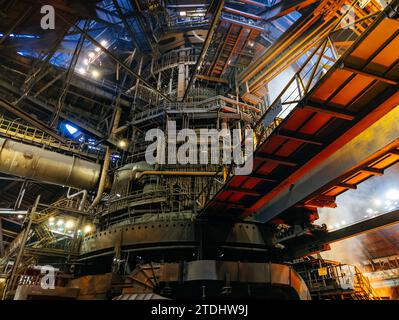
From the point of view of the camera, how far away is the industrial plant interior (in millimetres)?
6184

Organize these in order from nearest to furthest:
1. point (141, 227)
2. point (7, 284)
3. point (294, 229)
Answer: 1. point (294, 229)
2. point (7, 284)
3. point (141, 227)

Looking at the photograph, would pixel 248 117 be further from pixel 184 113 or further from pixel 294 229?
pixel 294 229

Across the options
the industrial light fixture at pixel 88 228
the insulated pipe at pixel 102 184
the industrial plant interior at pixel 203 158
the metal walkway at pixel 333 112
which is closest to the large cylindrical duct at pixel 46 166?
the industrial plant interior at pixel 203 158

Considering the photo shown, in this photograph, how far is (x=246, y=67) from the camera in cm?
2036

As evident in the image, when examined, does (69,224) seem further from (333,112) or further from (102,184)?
(333,112)

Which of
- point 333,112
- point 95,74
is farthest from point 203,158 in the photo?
point 95,74

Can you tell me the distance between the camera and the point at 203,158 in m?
15.5

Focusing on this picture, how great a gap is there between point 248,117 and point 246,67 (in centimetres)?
521

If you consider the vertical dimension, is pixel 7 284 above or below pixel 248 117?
below

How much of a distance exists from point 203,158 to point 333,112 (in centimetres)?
1044

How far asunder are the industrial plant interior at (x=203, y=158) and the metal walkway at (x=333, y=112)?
0.03 metres

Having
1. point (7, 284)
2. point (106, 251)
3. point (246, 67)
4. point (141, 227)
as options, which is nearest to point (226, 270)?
point (141, 227)
